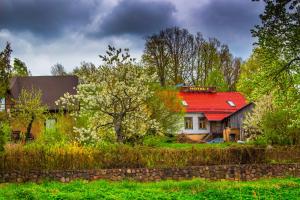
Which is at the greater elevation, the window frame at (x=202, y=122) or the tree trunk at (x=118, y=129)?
the window frame at (x=202, y=122)

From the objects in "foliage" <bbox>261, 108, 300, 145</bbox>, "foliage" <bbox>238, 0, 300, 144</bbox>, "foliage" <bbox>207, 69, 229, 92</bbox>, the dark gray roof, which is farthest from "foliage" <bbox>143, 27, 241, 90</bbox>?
"foliage" <bbox>238, 0, 300, 144</bbox>

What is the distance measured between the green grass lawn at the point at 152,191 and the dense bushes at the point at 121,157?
5.33 ft

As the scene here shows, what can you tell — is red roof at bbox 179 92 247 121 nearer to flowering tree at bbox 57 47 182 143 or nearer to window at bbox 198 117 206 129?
window at bbox 198 117 206 129

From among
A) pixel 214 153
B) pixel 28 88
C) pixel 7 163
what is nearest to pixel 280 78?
pixel 214 153

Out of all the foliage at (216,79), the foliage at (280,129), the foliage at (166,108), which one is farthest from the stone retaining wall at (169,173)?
the foliage at (216,79)

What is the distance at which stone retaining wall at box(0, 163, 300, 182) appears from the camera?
21.9 metres

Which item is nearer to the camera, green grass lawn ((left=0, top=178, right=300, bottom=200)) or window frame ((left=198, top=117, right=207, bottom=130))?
green grass lawn ((left=0, top=178, right=300, bottom=200))

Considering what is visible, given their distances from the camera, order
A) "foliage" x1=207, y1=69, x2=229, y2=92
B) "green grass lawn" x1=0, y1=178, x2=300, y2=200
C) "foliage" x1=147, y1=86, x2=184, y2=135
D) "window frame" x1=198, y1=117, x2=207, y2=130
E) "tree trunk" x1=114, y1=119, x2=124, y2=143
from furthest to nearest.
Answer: "foliage" x1=207, y1=69, x2=229, y2=92 → "window frame" x1=198, y1=117, x2=207, y2=130 → "foliage" x1=147, y1=86, x2=184, y2=135 → "tree trunk" x1=114, y1=119, x2=124, y2=143 → "green grass lawn" x1=0, y1=178, x2=300, y2=200

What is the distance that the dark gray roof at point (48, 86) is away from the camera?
165 ft

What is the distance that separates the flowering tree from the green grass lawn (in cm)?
799

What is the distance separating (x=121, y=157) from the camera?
23.4m

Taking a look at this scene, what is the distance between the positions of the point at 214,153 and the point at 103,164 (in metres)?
5.43

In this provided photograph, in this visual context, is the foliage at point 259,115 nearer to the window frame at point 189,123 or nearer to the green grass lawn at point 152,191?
the window frame at point 189,123

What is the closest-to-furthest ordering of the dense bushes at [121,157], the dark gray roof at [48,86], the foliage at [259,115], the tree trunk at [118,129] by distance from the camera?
the dense bushes at [121,157] → the tree trunk at [118,129] → the foliage at [259,115] → the dark gray roof at [48,86]
